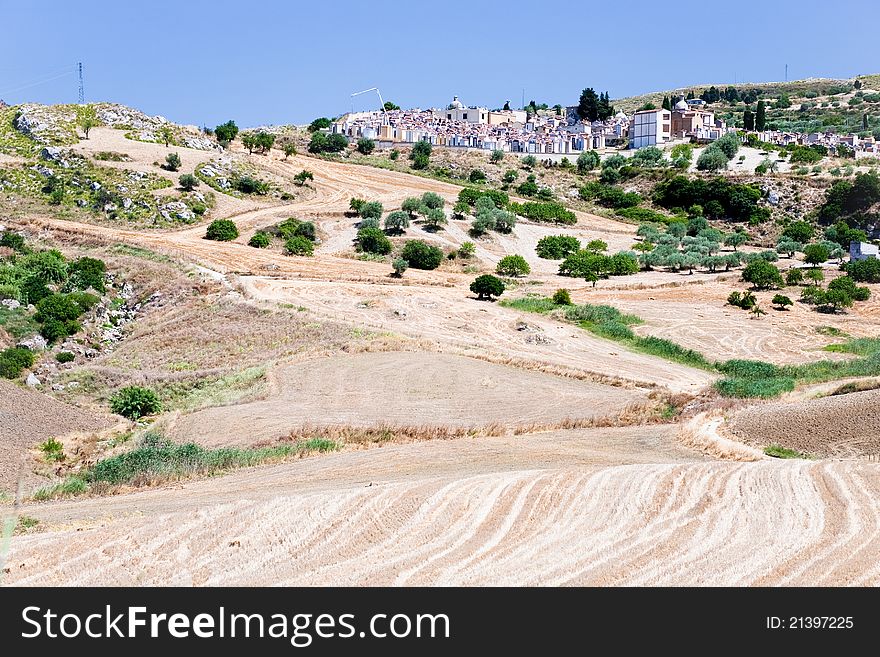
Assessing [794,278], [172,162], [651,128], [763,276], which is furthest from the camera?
[651,128]

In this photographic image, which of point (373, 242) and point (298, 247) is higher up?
point (373, 242)

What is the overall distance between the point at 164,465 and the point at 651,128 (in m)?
86.5

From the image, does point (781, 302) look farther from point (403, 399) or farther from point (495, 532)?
point (495, 532)

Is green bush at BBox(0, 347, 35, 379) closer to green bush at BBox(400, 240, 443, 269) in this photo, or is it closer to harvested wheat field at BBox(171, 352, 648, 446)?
harvested wheat field at BBox(171, 352, 648, 446)

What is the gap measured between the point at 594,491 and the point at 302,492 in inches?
175

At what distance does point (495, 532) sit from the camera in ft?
38.4

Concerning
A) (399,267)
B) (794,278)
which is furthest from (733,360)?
(399,267)

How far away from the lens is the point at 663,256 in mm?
53312

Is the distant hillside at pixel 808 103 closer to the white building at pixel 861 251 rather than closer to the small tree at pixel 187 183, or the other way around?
the white building at pixel 861 251

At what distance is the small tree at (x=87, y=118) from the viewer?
70.4 meters

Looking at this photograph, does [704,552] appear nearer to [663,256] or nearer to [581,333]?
[581,333]

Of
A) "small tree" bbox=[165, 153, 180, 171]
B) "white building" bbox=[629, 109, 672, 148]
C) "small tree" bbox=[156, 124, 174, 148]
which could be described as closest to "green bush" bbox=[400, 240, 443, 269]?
"small tree" bbox=[165, 153, 180, 171]

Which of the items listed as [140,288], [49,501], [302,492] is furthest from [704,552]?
[140,288]

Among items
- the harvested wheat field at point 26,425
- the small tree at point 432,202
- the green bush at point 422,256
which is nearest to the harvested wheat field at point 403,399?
the harvested wheat field at point 26,425
